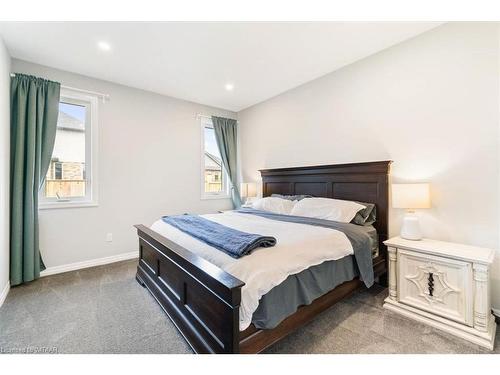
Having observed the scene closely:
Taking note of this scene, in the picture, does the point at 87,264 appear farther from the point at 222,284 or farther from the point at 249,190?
the point at 222,284

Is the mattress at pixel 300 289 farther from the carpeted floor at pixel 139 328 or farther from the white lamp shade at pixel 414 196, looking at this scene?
the white lamp shade at pixel 414 196

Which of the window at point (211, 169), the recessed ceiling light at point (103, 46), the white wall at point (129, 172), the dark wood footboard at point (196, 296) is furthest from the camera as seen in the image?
the window at point (211, 169)

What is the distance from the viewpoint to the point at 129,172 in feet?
11.7

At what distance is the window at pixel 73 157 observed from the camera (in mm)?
3068

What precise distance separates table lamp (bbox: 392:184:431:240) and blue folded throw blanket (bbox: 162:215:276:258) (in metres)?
1.40

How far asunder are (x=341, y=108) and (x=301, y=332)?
268 cm

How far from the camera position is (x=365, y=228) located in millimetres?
2438

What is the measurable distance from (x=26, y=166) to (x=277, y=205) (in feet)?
10.1

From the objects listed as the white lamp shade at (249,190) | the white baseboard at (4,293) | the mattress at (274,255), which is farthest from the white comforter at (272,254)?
the white lamp shade at (249,190)

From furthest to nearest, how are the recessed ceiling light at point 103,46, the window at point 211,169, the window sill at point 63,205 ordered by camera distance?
the window at point 211,169 < the window sill at point 63,205 < the recessed ceiling light at point 103,46

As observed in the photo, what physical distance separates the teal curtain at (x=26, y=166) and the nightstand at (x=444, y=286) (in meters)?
3.87

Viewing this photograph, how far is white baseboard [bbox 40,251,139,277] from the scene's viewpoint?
295 cm
